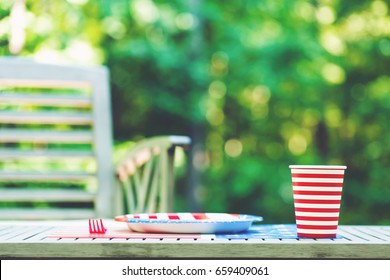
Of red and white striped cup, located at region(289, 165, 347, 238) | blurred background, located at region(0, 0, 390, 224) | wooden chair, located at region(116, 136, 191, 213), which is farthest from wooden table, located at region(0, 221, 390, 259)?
blurred background, located at region(0, 0, 390, 224)

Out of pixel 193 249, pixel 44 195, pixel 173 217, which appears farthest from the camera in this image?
pixel 44 195

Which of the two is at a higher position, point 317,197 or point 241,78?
point 241,78

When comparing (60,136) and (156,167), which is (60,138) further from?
(156,167)

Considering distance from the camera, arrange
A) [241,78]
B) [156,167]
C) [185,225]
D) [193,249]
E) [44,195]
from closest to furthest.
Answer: [193,249] → [185,225] → [156,167] → [44,195] → [241,78]

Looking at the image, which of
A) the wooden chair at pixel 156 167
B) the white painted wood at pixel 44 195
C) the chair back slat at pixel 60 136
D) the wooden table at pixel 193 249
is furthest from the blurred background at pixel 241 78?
the wooden table at pixel 193 249

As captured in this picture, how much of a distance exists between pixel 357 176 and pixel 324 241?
224 inches

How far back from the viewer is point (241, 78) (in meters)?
5.55

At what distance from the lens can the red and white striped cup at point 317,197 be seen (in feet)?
3.78

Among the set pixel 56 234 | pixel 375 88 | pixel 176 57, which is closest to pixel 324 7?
pixel 375 88

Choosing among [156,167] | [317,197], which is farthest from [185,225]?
[156,167]

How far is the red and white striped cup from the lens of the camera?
1153 mm

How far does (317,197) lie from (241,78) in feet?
14.5

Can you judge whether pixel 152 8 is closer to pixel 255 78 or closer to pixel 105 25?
pixel 105 25

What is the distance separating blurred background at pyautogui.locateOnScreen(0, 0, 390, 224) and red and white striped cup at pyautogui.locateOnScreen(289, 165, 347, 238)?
3.26 metres
